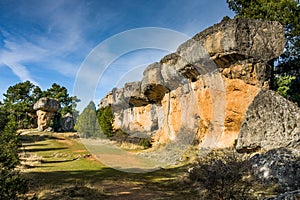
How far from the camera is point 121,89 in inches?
1380

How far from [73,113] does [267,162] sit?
150 ft

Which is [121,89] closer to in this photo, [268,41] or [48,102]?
[48,102]

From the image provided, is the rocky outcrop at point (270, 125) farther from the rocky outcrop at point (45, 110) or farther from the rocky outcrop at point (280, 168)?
the rocky outcrop at point (45, 110)

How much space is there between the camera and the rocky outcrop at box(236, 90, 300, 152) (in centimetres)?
868

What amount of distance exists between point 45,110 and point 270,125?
34.6 m

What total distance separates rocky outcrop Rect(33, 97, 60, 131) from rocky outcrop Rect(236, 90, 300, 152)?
107ft

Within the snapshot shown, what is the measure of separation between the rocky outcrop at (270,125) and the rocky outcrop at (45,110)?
32.5 m

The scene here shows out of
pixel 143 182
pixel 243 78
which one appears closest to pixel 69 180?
pixel 143 182

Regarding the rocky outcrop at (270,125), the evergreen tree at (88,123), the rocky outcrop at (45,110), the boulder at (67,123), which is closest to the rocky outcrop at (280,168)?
the rocky outcrop at (270,125)

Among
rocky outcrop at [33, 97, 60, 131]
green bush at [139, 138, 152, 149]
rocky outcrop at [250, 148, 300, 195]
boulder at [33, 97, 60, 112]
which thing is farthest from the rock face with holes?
rocky outcrop at [33, 97, 60, 131]

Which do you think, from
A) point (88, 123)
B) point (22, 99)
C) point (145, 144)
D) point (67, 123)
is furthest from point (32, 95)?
point (145, 144)

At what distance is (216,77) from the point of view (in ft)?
47.5

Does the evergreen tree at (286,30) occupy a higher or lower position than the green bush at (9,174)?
higher

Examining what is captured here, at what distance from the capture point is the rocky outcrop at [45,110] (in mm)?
35787
